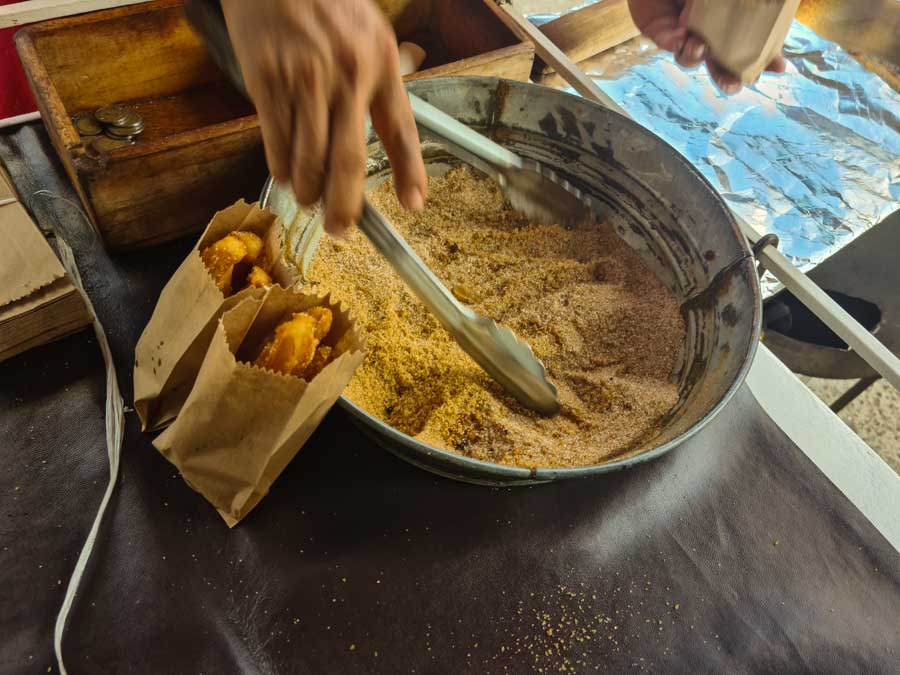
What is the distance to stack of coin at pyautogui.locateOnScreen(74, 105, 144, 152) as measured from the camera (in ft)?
3.16

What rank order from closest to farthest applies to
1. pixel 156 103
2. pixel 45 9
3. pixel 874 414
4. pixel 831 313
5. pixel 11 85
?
pixel 831 313
pixel 45 9
pixel 156 103
pixel 11 85
pixel 874 414

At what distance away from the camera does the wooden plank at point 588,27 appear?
1303 mm

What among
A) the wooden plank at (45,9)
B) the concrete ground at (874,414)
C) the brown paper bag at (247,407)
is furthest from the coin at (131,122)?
the concrete ground at (874,414)

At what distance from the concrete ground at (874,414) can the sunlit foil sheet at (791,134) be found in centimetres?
58

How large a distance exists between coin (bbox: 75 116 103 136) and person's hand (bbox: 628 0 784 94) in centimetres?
85

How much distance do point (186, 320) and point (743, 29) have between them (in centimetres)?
74

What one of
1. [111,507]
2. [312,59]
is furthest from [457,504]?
[312,59]

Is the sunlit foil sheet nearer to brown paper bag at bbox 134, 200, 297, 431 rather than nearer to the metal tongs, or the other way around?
the metal tongs

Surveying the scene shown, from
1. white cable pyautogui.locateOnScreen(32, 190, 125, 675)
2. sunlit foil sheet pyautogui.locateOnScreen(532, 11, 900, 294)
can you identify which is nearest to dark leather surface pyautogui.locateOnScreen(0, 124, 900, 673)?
white cable pyautogui.locateOnScreen(32, 190, 125, 675)

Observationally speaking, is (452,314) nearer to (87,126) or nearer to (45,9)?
(87,126)

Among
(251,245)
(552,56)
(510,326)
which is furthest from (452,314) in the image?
(552,56)

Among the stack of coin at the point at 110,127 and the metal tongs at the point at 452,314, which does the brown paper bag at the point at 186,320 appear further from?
the stack of coin at the point at 110,127

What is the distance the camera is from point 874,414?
1613 mm

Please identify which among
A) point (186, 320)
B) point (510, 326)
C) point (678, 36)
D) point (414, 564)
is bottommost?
point (414, 564)
